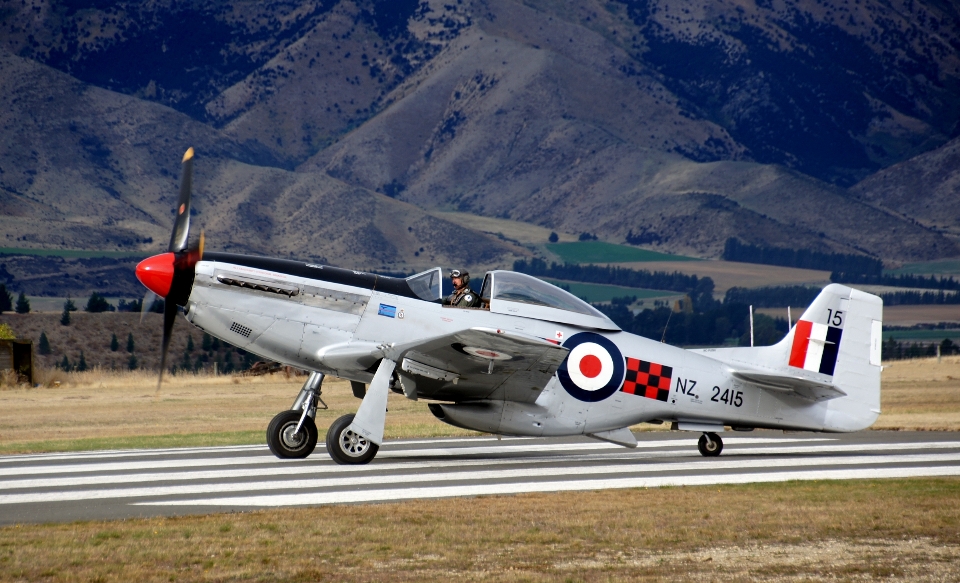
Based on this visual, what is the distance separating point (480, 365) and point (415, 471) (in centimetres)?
156

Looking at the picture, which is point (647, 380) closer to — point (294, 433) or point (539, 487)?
point (539, 487)

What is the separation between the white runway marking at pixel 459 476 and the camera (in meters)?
11.7

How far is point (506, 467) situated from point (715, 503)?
12.5ft

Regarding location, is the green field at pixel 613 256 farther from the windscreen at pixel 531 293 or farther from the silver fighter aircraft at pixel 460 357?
the windscreen at pixel 531 293

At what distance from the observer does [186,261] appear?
1401 centimetres

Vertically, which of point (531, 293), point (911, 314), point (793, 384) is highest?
point (911, 314)

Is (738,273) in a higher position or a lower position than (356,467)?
higher

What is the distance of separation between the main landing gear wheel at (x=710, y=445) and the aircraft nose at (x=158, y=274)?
7.60 metres

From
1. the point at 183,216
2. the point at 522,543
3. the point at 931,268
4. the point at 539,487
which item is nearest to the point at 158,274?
the point at 183,216

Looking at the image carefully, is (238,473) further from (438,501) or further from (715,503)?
(715,503)

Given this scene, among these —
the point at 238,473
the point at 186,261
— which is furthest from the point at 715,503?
the point at 186,261

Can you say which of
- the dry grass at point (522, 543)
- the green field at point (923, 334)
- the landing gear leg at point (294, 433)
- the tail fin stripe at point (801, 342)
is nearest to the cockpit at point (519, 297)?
the landing gear leg at point (294, 433)

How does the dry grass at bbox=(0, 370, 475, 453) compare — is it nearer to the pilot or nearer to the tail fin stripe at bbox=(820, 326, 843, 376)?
the pilot

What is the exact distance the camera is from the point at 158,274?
45.4ft
